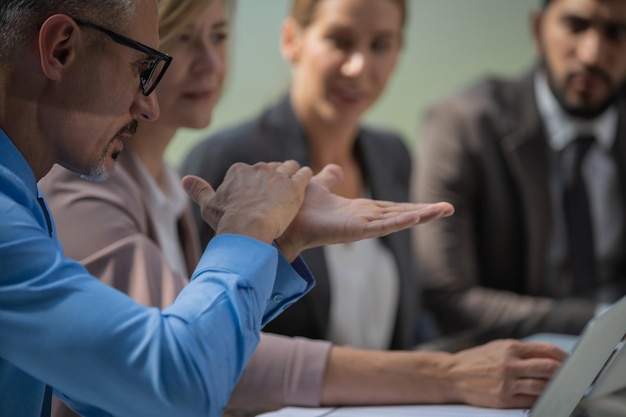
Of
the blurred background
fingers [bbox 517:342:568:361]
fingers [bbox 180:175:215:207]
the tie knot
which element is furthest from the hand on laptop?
the blurred background

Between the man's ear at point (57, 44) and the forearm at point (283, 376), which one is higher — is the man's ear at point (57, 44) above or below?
above

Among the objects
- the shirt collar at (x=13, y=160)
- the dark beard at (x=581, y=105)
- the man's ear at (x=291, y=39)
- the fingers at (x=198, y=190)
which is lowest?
the dark beard at (x=581, y=105)

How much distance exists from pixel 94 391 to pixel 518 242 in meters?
2.12

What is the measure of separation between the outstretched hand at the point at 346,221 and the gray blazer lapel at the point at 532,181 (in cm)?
176

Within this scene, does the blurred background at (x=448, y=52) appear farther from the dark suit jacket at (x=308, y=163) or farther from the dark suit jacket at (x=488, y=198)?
the dark suit jacket at (x=308, y=163)

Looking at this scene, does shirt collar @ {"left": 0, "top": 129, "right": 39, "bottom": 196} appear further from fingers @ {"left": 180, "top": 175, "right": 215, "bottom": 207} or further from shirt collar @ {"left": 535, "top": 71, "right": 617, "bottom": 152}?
shirt collar @ {"left": 535, "top": 71, "right": 617, "bottom": 152}

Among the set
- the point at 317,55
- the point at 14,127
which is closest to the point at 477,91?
the point at 317,55

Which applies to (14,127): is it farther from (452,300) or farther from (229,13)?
(452,300)

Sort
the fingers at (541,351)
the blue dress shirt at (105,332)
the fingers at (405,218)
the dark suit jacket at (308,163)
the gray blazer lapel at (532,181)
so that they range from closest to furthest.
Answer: the blue dress shirt at (105,332) → the fingers at (405,218) → the fingers at (541,351) → the dark suit jacket at (308,163) → the gray blazer lapel at (532,181)

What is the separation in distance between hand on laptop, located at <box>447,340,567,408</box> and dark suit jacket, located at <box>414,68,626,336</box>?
134 centimetres

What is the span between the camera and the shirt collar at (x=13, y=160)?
92cm

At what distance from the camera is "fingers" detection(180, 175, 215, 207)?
3.53 feet

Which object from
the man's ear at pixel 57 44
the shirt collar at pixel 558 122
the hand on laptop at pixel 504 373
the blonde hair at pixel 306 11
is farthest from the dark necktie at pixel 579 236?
the man's ear at pixel 57 44

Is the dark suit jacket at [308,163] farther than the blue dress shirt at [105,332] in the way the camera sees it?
Yes
